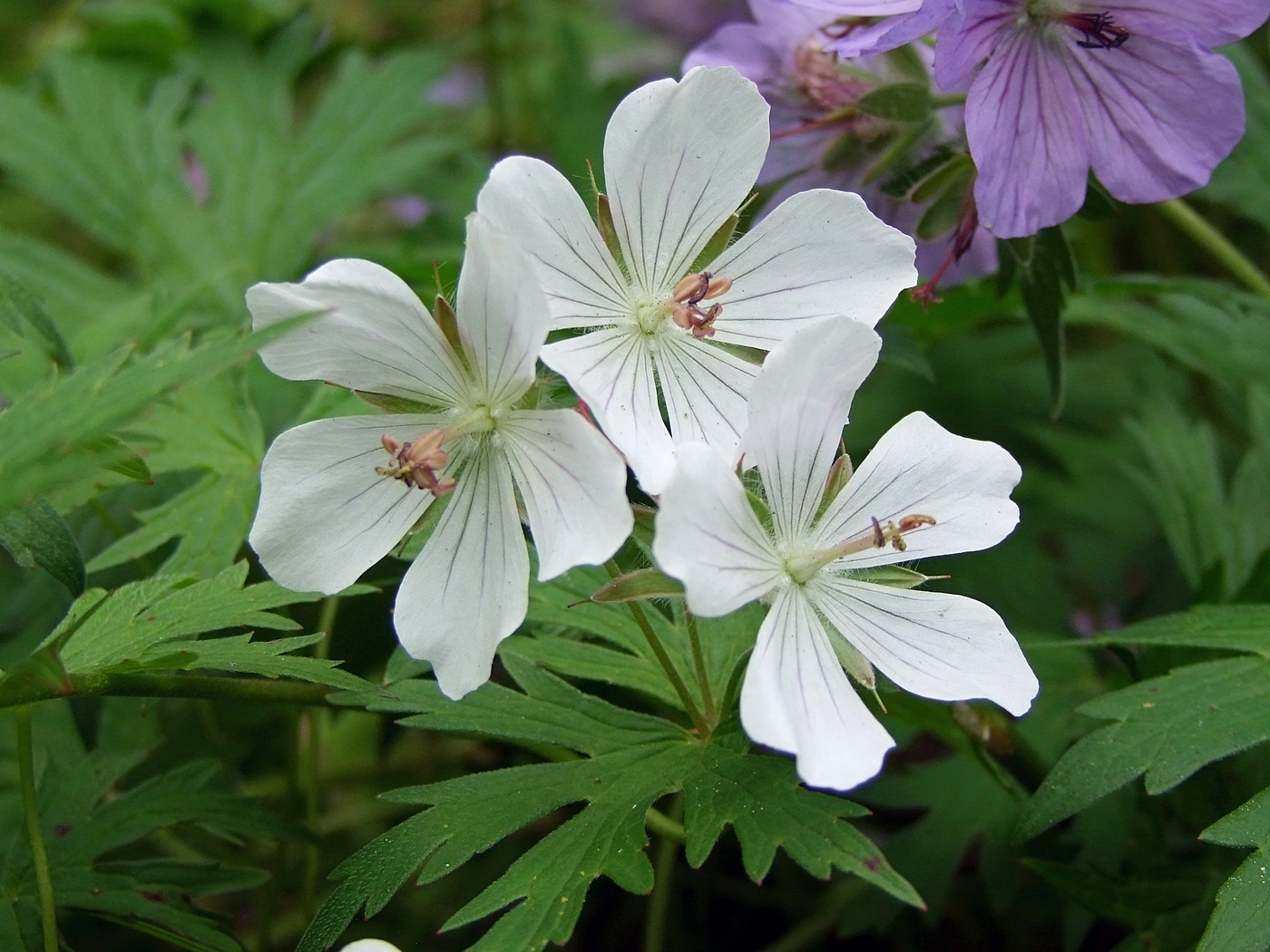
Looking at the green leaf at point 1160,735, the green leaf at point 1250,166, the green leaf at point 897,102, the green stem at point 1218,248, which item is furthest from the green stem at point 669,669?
the green leaf at point 1250,166

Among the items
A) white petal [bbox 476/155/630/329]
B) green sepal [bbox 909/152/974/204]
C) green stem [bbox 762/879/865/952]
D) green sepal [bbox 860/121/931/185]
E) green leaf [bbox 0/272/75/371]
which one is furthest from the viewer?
green stem [bbox 762/879/865/952]

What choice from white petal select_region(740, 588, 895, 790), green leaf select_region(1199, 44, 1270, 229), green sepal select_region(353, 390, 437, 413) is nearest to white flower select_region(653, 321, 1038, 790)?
white petal select_region(740, 588, 895, 790)

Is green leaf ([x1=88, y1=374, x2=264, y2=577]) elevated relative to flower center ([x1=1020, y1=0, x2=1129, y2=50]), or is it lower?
lower

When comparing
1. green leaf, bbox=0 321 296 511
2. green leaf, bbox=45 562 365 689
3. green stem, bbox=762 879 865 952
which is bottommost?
green stem, bbox=762 879 865 952

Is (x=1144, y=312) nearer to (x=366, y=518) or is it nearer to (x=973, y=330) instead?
(x=973, y=330)

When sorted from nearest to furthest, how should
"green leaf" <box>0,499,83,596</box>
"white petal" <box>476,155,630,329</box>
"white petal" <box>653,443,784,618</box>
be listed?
"white petal" <box>653,443,784,618</box>
"white petal" <box>476,155,630,329</box>
"green leaf" <box>0,499,83,596</box>

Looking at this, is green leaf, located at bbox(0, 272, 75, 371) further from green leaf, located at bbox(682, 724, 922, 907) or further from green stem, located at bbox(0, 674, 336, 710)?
green leaf, located at bbox(682, 724, 922, 907)
